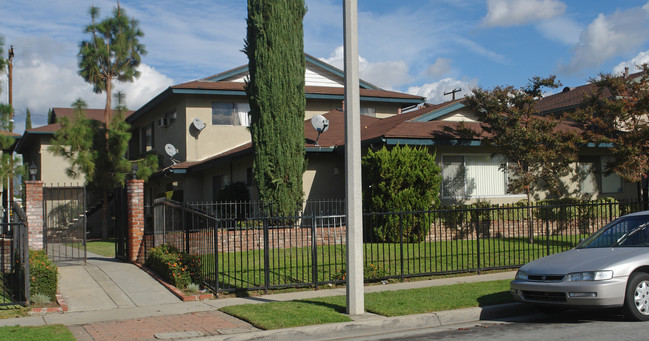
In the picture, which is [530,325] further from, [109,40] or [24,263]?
[109,40]

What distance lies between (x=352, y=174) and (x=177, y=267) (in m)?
4.82

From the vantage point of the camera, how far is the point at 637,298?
8.12 meters

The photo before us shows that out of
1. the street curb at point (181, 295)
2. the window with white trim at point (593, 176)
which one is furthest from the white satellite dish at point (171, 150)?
the window with white trim at point (593, 176)

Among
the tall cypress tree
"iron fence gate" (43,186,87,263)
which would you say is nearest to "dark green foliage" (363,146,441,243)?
the tall cypress tree

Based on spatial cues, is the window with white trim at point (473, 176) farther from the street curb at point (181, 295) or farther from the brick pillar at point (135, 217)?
the street curb at point (181, 295)

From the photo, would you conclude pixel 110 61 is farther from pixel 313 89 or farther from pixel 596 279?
pixel 596 279

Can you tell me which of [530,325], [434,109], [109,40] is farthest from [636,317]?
[109,40]

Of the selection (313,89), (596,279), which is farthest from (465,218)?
(313,89)

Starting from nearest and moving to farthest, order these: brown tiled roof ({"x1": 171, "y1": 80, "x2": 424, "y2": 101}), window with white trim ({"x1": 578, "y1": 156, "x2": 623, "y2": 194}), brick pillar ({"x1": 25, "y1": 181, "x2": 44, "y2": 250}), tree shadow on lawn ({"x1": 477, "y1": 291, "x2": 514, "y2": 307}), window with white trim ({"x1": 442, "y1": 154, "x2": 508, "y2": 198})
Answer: tree shadow on lawn ({"x1": 477, "y1": 291, "x2": 514, "y2": 307}), brick pillar ({"x1": 25, "y1": 181, "x2": 44, "y2": 250}), window with white trim ({"x1": 442, "y1": 154, "x2": 508, "y2": 198}), window with white trim ({"x1": 578, "y1": 156, "x2": 623, "y2": 194}), brown tiled roof ({"x1": 171, "y1": 80, "x2": 424, "y2": 101})

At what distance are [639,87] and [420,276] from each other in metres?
10.2

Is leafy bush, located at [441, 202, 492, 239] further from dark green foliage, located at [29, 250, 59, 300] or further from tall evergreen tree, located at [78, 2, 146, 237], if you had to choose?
tall evergreen tree, located at [78, 2, 146, 237]

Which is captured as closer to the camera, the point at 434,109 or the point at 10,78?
the point at 434,109

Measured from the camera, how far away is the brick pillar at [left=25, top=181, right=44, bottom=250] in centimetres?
1347

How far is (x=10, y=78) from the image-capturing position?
30.1m
